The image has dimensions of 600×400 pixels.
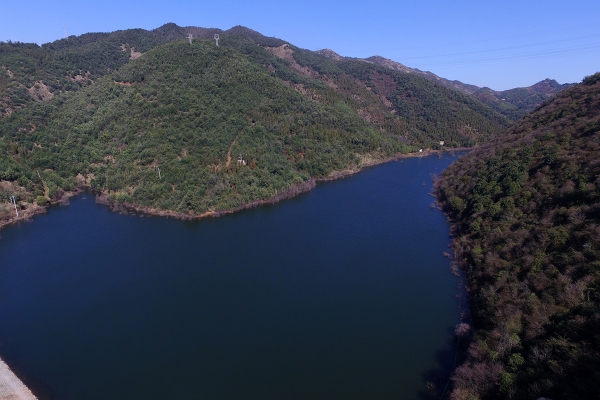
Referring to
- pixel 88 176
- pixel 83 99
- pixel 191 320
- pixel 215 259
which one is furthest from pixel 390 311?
pixel 83 99

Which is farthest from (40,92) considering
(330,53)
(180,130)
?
(330,53)

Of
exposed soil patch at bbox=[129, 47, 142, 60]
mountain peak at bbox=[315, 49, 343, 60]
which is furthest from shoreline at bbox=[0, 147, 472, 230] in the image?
mountain peak at bbox=[315, 49, 343, 60]

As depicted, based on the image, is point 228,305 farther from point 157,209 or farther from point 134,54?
point 134,54

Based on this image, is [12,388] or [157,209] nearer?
[12,388]

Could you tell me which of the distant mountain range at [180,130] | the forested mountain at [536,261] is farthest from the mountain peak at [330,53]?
the forested mountain at [536,261]

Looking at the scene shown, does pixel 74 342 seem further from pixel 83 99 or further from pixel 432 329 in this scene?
pixel 83 99

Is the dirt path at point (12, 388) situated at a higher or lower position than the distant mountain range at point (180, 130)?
lower

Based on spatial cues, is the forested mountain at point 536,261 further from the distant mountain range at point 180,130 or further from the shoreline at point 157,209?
the distant mountain range at point 180,130

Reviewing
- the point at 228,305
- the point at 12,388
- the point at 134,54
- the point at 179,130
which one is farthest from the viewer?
the point at 134,54
